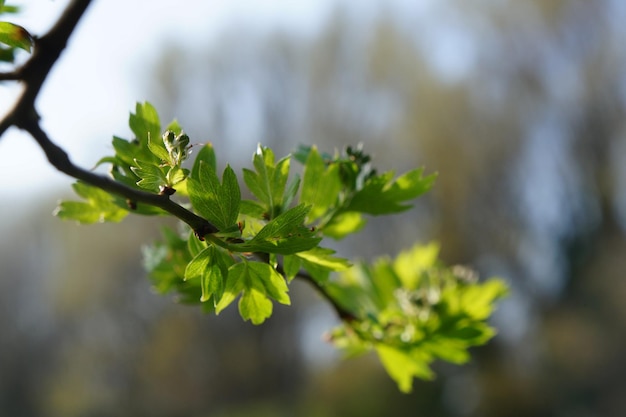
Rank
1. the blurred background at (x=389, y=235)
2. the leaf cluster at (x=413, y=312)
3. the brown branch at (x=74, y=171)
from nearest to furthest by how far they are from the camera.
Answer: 1. the brown branch at (x=74, y=171)
2. the leaf cluster at (x=413, y=312)
3. the blurred background at (x=389, y=235)

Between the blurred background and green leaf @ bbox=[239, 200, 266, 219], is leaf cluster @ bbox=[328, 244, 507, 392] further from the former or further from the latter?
the blurred background

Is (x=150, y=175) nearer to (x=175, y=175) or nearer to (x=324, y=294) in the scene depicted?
(x=175, y=175)

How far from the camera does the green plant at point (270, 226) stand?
0.72 feet

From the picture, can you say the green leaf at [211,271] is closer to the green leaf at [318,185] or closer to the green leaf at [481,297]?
the green leaf at [318,185]

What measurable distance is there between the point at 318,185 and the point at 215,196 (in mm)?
111

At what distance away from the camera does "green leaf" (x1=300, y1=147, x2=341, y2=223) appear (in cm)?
33

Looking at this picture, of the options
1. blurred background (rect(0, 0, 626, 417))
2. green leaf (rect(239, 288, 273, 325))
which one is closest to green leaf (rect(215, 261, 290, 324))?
green leaf (rect(239, 288, 273, 325))

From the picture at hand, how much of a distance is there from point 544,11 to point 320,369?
4.65 meters

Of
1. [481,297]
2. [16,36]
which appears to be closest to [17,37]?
[16,36]

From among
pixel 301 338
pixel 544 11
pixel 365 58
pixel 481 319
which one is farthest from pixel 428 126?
pixel 481 319

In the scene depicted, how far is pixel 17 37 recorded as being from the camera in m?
0.22

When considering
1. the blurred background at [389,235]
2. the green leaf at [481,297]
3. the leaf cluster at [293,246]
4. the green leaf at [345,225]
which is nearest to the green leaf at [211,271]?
the leaf cluster at [293,246]

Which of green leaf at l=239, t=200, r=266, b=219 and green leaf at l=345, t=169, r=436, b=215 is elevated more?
green leaf at l=345, t=169, r=436, b=215

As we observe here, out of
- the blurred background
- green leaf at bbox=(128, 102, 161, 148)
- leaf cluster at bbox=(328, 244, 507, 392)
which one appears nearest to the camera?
green leaf at bbox=(128, 102, 161, 148)
